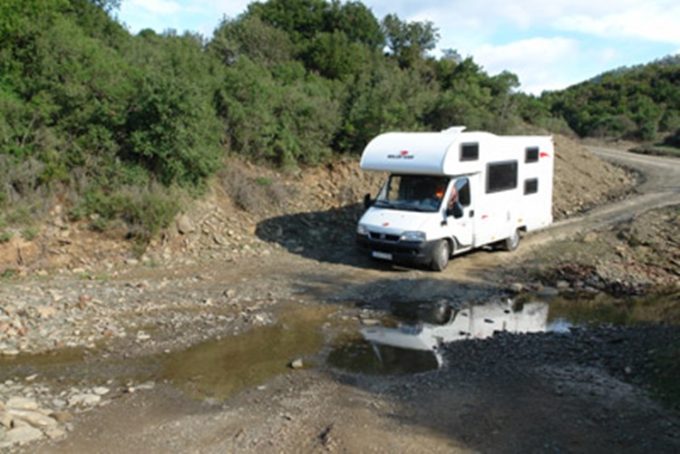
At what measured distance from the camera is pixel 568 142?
1116 inches

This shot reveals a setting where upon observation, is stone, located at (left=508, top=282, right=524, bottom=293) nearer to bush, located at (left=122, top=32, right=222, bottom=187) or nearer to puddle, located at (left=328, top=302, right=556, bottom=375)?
puddle, located at (left=328, top=302, right=556, bottom=375)

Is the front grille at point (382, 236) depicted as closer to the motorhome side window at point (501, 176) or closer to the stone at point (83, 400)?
the motorhome side window at point (501, 176)

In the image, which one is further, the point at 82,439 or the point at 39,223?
the point at 39,223

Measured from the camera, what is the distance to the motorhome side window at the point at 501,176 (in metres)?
15.3

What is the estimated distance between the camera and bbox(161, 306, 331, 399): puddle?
26.7ft

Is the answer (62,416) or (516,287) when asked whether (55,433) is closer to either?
A: (62,416)

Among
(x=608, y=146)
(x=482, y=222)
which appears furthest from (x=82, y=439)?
(x=608, y=146)

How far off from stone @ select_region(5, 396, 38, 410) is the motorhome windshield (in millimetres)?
8897

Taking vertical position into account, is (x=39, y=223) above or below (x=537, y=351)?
above

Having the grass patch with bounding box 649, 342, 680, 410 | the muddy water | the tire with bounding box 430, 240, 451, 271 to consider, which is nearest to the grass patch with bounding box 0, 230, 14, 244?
the muddy water

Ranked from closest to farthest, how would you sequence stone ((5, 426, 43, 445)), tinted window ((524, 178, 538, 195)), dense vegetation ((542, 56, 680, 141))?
stone ((5, 426, 43, 445)) → tinted window ((524, 178, 538, 195)) → dense vegetation ((542, 56, 680, 141))

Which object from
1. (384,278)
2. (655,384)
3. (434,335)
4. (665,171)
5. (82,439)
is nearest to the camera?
(82,439)

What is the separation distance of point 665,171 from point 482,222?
1580 centimetres

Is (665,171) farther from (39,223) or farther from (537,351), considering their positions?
(39,223)
